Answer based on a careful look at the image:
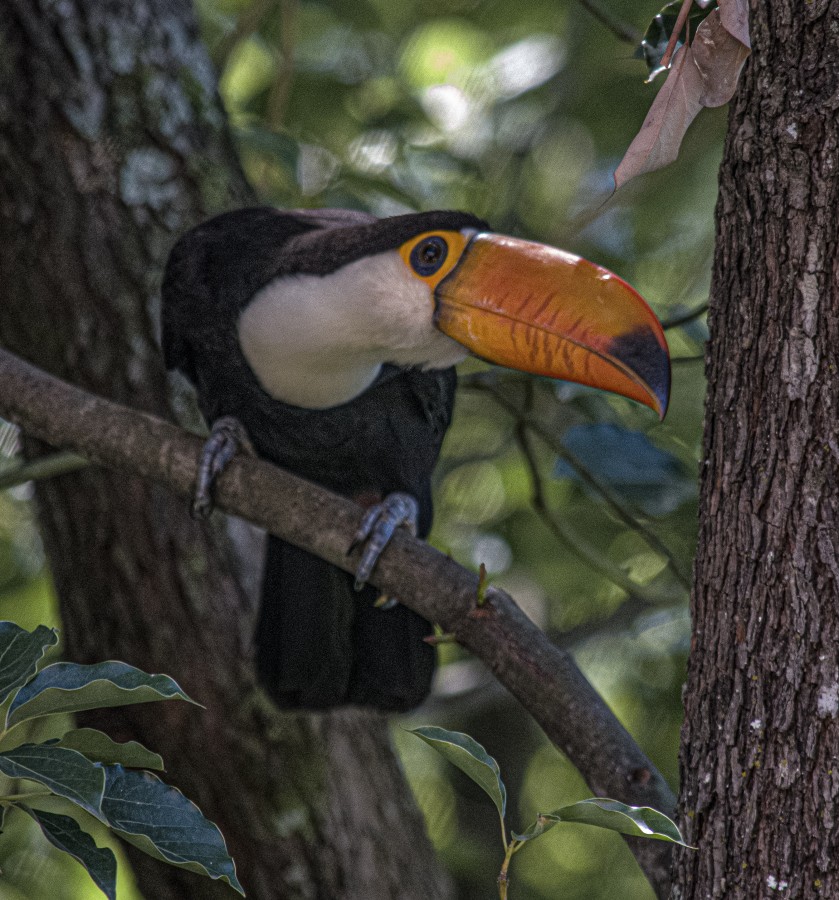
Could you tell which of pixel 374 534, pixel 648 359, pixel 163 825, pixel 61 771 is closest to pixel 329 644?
pixel 374 534

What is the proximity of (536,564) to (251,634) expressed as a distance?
1281 mm

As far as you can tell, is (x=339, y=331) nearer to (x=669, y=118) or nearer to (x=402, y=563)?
(x=402, y=563)

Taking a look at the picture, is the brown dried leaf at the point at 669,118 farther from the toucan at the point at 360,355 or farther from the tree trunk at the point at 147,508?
the tree trunk at the point at 147,508

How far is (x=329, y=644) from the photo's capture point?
2926 millimetres

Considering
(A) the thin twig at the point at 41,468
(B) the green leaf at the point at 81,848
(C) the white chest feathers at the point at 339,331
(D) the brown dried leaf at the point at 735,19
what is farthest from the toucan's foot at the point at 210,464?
(D) the brown dried leaf at the point at 735,19

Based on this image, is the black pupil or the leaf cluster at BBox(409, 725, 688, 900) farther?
the black pupil

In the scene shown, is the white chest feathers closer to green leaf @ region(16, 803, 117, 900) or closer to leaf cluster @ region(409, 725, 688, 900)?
leaf cluster @ region(409, 725, 688, 900)

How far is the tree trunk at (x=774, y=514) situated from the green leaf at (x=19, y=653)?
3.02 feet

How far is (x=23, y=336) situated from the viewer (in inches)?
121

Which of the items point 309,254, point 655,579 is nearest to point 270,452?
point 309,254

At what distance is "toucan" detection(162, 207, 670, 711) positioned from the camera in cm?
225

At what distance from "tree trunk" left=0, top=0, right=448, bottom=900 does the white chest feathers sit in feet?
1.71

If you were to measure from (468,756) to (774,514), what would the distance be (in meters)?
0.55

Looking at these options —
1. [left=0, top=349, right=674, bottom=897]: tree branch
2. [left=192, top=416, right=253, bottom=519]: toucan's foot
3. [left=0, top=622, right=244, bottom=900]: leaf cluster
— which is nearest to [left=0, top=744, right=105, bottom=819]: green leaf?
[left=0, top=622, right=244, bottom=900]: leaf cluster
